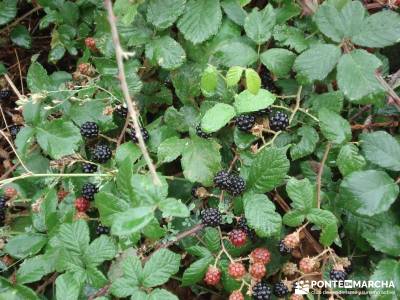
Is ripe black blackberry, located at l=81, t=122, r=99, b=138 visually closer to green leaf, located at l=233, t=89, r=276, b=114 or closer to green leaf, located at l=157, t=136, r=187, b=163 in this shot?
green leaf, located at l=157, t=136, r=187, b=163

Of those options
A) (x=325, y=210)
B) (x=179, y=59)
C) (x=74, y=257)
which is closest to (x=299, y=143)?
(x=325, y=210)

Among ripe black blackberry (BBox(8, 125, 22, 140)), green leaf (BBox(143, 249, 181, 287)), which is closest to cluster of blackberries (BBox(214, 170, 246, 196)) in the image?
green leaf (BBox(143, 249, 181, 287))

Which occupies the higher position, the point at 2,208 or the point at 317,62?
the point at 317,62

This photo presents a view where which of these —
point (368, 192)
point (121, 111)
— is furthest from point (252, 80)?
point (121, 111)

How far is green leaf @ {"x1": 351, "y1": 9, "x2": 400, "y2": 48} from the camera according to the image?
1646 millimetres

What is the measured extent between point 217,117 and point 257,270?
21.0 inches

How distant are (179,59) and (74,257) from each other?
83 centimetres

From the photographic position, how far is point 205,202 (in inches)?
72.4

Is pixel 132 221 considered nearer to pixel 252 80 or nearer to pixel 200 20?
pixel 252 80

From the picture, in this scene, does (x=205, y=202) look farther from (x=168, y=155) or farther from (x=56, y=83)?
(x=56, y=83)

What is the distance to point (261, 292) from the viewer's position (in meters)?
1.59

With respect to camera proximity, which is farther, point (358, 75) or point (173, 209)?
point (358, 75)

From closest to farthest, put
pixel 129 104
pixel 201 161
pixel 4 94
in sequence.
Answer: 1. pixel 129 104
2. pixel 201 161
3. pixel 4 94

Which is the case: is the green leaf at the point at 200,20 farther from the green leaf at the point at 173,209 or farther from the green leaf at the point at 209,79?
the green leaf at the point at 173,209
